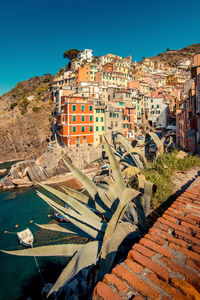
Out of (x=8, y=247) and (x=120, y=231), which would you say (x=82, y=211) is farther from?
(x=8, y=247)

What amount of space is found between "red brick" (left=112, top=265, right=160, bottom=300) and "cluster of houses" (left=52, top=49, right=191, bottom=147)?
30861 mm

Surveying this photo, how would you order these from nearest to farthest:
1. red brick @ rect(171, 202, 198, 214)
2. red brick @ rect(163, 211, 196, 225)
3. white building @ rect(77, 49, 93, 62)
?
red brick @ rect(163, 211, 196, 225)
red brick @ rect(171, 202, 198, 214)
white building @ rect(77, 49, 93, 62)

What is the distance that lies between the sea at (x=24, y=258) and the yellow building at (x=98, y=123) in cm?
1721

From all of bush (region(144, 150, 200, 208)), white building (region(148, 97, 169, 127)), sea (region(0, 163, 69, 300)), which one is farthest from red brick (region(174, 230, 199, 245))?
white building (region(148, 97, 169, 127))

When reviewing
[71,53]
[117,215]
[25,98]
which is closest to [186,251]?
[117,215]

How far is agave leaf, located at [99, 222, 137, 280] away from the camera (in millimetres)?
2438

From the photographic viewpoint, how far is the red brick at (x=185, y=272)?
5.73ft

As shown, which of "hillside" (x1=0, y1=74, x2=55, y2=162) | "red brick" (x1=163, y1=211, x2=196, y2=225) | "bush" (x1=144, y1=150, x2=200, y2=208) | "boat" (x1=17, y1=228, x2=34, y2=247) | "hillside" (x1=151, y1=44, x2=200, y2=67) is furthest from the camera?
"hillside" (x1=151, y1=44, x2=200, y2=67)

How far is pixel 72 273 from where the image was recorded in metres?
2.53

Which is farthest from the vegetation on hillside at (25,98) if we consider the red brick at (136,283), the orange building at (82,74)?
the red brick at (136,283)

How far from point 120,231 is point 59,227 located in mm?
1266

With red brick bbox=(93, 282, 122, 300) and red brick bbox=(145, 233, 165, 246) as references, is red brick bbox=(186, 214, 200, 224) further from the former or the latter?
red brick bbox=(93, 282, 122, 300)

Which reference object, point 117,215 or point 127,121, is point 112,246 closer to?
point 117,215

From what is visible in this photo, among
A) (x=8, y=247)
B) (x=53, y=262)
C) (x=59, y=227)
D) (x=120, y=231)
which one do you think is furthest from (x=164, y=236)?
(x=8, y=247)
